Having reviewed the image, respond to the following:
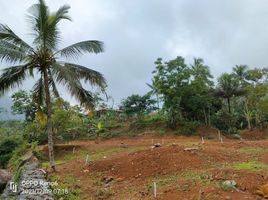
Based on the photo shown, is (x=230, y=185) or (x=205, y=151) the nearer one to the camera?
(x=230, y=185)

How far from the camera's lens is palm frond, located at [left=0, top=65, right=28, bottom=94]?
14719 mm

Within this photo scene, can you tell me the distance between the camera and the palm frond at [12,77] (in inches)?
579

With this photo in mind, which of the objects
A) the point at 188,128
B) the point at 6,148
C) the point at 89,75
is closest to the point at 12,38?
the point at 89,75

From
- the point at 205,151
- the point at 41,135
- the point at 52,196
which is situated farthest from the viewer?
the point at 41,135

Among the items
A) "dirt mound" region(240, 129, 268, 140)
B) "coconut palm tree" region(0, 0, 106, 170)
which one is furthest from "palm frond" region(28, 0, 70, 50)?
"dirt mound" region(240, 129, 268, 140)

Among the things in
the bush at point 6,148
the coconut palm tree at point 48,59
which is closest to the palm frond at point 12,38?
the coconut palm tree at point 48,59

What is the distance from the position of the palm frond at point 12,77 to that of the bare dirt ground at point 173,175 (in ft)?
13.6

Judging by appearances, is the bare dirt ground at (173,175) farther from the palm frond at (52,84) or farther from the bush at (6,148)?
the bush at (6,148)

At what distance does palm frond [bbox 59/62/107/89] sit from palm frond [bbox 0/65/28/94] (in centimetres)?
198

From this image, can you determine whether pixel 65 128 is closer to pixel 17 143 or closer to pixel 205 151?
pixel 17 143

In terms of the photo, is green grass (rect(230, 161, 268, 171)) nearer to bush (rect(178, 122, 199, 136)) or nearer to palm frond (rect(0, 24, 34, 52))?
palm frond (rect(0, 24, 34, 52))

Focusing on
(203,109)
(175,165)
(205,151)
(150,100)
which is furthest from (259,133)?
(175,165)

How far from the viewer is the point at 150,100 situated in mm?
37906

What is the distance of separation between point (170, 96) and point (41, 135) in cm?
1137
